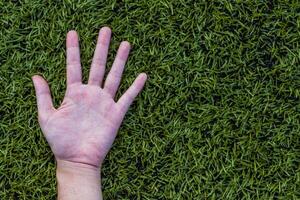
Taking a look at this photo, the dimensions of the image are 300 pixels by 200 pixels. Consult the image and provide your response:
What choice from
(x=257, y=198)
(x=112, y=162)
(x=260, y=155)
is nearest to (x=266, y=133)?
(x=260, y=155)

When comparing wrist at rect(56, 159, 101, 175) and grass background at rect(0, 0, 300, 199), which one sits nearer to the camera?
wrist at rect(56, 159, 101, 175)

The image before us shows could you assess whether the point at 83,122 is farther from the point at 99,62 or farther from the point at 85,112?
the point at 99,62

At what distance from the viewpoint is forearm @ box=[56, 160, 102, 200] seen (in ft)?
10.8

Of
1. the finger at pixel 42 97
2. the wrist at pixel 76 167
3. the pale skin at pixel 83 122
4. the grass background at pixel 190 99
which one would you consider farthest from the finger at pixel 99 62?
the wrist at pixel 76 167

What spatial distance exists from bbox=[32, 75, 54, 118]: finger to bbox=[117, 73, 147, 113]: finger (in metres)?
0.43

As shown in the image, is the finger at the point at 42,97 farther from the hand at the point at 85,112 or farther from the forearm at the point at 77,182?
the forearm at the point at 77,182

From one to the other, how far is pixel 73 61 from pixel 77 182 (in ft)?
2.45

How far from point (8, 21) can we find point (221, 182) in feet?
5.87

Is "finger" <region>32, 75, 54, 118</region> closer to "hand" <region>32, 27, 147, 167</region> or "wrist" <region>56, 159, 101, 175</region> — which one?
"hand" <region>32, 27, 147, 167</region>

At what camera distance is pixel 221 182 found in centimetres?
362

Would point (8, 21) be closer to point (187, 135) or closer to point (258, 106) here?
point (187, 135)

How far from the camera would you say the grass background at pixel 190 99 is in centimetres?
360

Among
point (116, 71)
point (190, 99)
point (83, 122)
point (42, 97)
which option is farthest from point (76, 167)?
point (190, 99)

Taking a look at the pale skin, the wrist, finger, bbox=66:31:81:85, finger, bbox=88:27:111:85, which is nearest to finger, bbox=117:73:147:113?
the pale skin
